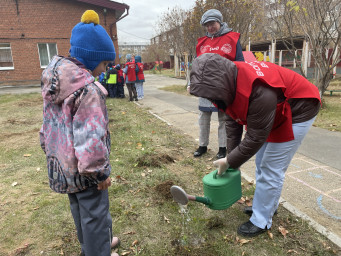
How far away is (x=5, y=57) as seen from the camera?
58.2 ft

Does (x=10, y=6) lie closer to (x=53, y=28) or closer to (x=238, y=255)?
(x=53, y=28)

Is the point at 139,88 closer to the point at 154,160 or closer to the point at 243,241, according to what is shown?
the point at 154,160

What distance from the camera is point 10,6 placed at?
17031mm

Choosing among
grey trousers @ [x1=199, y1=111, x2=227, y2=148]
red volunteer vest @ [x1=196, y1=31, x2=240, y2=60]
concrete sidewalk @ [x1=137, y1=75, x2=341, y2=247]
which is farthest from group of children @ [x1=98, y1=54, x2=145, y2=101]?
red volunteer vest @ [x1=196, y1=31, x2=240, y2=60]

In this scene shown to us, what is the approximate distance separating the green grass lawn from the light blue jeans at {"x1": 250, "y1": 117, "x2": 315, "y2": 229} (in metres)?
0.24

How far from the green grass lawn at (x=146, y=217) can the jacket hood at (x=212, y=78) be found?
54.5 inches

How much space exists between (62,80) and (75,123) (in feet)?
0.87

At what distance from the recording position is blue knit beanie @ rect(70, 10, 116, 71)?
A: 1.72 m

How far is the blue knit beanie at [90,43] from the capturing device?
1721 mm

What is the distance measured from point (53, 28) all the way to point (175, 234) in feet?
62.1

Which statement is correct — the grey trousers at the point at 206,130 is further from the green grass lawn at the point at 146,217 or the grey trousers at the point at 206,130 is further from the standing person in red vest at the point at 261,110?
the standing person in red vest at the point at 261,110

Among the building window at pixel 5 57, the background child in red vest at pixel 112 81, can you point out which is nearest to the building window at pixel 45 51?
the building window at pixel 5 57

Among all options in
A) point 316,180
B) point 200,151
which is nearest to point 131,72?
point 200,151

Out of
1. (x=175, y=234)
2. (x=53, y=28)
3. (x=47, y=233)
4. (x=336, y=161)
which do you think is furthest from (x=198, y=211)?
(x=53, y=28)
